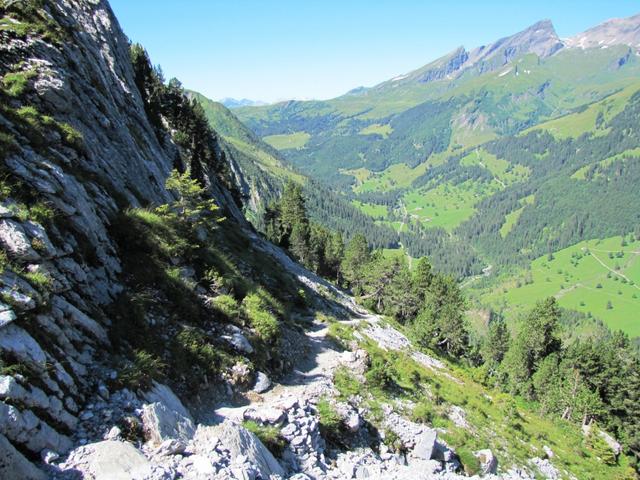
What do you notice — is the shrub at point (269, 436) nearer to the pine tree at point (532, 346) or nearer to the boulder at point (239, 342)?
the boulder at point (239, 342)

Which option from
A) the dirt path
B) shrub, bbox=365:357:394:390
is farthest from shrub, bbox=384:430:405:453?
shrub, bbox=365:357:394:390

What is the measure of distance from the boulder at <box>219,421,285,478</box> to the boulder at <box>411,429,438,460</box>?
8.17 metres

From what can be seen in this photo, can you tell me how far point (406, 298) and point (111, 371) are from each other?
250 feet

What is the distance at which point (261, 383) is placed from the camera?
19328 millimetres

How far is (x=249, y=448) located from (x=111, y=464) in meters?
3.80

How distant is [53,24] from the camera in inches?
1112

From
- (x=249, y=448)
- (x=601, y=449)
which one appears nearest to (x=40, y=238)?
(x=249, y=448)

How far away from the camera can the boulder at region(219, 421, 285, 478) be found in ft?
37.6

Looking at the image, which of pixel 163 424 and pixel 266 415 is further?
Answer: pixel 266 415

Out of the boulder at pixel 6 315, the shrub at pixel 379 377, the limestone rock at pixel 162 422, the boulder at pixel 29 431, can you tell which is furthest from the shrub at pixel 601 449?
the boulder at pixel 6 315

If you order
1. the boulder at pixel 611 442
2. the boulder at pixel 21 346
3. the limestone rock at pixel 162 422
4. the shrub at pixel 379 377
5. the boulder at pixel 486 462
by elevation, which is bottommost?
the boulder at pixel 611 442

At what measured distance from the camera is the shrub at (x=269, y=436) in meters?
13.6

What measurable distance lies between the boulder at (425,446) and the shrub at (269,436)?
23.9 ft

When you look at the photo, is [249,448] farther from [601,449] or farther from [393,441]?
[601,449]
